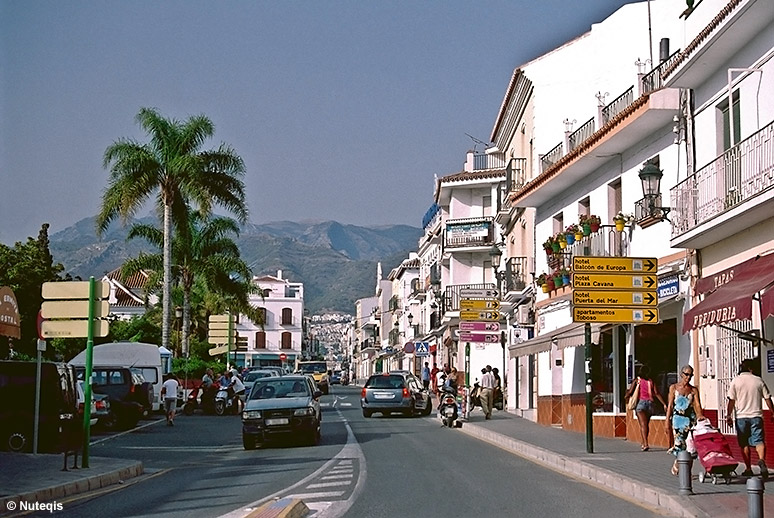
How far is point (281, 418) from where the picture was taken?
81.8ft

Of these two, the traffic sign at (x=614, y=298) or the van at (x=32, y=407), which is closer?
the traffic sign at (x=614, y=298)

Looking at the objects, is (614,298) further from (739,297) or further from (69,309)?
(69,309)

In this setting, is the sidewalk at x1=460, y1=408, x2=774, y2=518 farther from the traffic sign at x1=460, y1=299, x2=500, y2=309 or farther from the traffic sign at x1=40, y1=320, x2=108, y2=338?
the traffic sign at x1=40, y1=320, x2=108, y2=338

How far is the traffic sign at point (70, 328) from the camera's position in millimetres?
18719

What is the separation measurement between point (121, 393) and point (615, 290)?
1938 cm

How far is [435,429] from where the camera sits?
32.5 meters

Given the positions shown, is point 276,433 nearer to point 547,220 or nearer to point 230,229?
point 547,220

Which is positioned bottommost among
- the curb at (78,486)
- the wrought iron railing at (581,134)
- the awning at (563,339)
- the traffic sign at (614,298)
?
the curb at (78,486)

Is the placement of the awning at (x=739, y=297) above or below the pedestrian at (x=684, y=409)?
above

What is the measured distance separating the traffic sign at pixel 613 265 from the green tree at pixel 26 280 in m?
26.7

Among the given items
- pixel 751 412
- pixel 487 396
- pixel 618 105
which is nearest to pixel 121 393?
pixel 487 396

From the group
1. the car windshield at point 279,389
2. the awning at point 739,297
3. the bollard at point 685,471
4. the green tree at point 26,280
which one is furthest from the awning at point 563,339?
the green tree at point 26,280

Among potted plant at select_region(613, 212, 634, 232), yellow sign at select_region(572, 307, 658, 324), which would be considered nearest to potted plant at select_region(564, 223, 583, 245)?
potted plant at select_region(613, 212, 634, 232)

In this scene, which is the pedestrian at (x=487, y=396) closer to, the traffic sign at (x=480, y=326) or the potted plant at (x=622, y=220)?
the traffic sign at (x=480, y=326)
